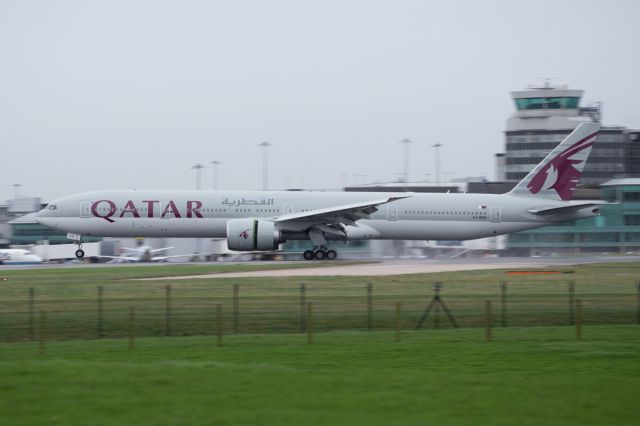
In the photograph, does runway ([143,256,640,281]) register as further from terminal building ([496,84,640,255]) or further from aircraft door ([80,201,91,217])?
terminal building ([496,84,640,255])

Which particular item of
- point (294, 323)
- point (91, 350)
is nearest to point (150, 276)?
point (294, 323)

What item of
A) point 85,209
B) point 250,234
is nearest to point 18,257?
point 85,209

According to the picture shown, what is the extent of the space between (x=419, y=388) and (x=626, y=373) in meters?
4.40

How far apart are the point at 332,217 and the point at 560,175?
45.9ft

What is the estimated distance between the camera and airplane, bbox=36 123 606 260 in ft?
159

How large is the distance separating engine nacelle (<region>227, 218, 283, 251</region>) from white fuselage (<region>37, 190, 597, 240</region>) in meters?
2.08

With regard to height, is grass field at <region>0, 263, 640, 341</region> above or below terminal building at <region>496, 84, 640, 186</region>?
below

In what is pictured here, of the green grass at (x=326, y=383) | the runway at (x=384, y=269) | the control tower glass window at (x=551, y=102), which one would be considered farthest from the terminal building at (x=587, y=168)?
the green grass at (x=326, y=383)

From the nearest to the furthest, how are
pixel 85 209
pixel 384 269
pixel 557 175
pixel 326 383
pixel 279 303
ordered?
pixel 326 383
pixel 279 303
pixel 384 269
pixel 85 209
pixel 557 175

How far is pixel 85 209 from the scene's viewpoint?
48938 millimetres

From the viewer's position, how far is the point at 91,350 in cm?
2016

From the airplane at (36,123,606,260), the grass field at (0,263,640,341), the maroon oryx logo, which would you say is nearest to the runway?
the airplane at (36,123,606,260)

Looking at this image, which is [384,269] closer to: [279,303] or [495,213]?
[495,213]

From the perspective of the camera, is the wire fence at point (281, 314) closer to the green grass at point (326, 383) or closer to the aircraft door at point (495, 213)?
the green grass at point (326, 383)
